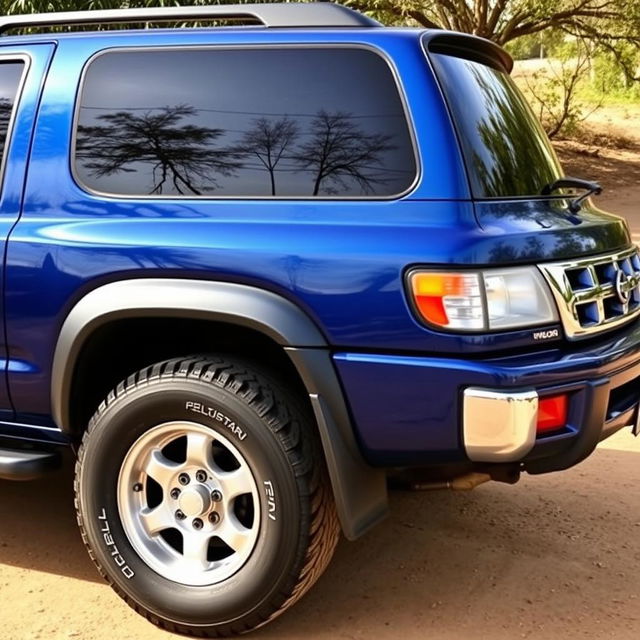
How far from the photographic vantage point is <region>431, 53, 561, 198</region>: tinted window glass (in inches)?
108

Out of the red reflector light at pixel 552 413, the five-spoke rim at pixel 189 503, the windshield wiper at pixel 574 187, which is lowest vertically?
the five-spoke rim at pixel 189 503

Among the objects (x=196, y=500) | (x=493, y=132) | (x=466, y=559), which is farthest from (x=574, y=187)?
(x=196, y=500)

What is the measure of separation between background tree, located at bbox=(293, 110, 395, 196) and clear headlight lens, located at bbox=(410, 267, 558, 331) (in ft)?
1.23

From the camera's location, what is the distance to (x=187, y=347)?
3.12m

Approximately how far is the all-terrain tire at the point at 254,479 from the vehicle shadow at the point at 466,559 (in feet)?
0.79

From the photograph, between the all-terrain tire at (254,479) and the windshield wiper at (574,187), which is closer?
the all-terrain tire at (254,479)

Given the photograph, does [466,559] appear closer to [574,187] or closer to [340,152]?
[574,187]

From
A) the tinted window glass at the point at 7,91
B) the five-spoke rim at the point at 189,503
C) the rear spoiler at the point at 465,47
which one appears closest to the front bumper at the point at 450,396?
the five-spoke rim at the point at 189,503

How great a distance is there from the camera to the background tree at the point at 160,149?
289 cm

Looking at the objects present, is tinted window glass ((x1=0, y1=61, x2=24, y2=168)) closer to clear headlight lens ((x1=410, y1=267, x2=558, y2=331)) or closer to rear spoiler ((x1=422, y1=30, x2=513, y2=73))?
rear spoiler ((x1=422, y1=30, x2=513, y2=73))

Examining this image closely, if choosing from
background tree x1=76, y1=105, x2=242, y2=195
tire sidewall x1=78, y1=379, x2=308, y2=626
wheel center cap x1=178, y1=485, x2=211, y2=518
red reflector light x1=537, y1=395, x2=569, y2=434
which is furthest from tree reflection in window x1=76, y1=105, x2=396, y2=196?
wheel center cap x1=178, y1=485, x2=211, y2=518

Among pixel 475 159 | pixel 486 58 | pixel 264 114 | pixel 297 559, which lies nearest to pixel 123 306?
pixel 264 114

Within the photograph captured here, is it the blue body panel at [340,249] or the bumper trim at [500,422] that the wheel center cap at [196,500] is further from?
the bumper trim at [500,422]

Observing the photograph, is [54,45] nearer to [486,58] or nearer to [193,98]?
[193,98]
